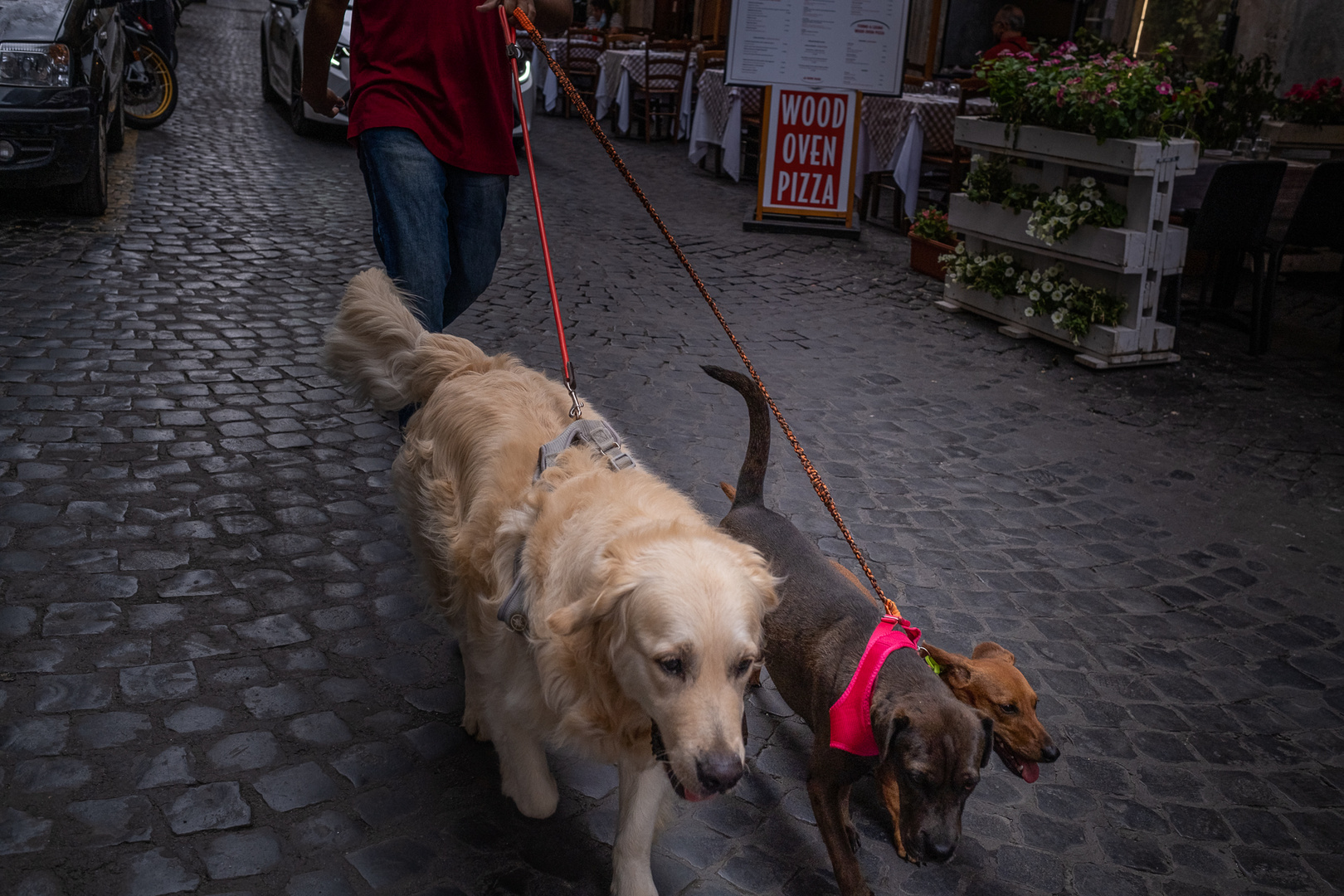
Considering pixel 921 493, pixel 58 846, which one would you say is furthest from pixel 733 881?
pixel 921 493

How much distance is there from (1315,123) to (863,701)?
30.4 ft

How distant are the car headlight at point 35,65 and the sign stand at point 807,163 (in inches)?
239

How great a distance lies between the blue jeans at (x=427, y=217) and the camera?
348 centimetres

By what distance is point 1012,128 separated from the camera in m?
7.26

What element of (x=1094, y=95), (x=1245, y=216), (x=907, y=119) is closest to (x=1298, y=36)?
(x=907, y=119)

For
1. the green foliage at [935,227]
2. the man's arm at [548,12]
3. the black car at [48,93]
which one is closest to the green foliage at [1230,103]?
the green foliage at [935,227]

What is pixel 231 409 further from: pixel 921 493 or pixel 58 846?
pixel 921 493

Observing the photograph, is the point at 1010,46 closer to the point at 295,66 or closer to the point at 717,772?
the point at 295,66

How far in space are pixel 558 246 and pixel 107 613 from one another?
6.15 meters

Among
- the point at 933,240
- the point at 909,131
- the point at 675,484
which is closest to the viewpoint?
the point at 675,484

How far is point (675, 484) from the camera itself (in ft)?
15.2

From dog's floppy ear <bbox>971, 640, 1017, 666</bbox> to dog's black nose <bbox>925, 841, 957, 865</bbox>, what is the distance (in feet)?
2.31

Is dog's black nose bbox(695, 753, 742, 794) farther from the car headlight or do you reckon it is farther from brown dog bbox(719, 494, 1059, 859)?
the car headlight

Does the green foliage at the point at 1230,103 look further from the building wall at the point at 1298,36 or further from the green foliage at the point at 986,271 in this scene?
the building wall at the point at 1298,36
